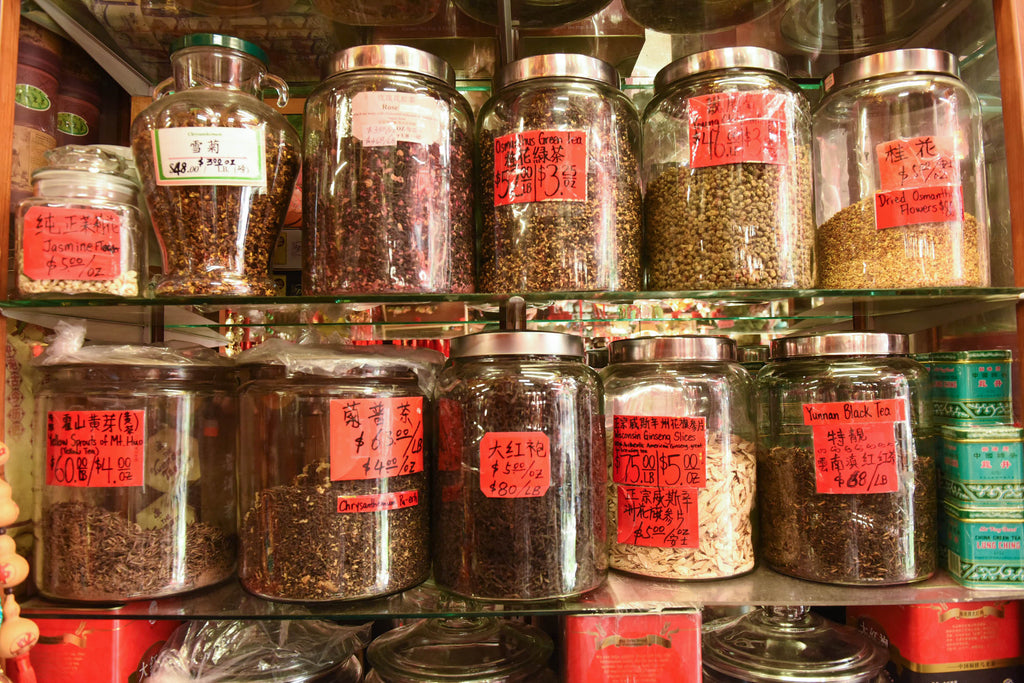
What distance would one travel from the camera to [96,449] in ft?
2.77

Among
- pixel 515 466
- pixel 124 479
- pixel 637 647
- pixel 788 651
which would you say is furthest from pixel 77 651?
pixel 788 651

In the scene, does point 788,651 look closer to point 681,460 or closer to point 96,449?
point 681,460

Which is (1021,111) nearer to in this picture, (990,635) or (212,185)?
(990,635)

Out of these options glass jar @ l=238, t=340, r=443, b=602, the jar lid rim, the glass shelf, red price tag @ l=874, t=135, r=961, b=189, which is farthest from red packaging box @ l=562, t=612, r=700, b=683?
the jar lid rim

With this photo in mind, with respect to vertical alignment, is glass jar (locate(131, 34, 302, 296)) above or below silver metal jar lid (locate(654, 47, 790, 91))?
below

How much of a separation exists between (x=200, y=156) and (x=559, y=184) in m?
0.51

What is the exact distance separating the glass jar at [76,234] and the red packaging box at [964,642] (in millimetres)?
1307

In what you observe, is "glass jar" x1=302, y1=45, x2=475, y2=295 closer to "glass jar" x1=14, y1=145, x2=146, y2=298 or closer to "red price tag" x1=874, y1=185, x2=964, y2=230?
"glass jar" x1=14, y1=145, x2=146, y2=298

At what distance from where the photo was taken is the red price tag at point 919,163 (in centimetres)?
91

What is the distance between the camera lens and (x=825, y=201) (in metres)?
1.03

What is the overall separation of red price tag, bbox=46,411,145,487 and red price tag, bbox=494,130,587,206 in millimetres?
655

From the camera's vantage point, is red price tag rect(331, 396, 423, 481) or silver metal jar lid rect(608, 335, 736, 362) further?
silver metal jar lid rect(608, 335, 736, 362)

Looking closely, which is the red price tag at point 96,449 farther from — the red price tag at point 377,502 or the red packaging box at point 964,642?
the red packaging box at point 964,642

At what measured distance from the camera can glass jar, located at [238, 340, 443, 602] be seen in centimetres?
81
